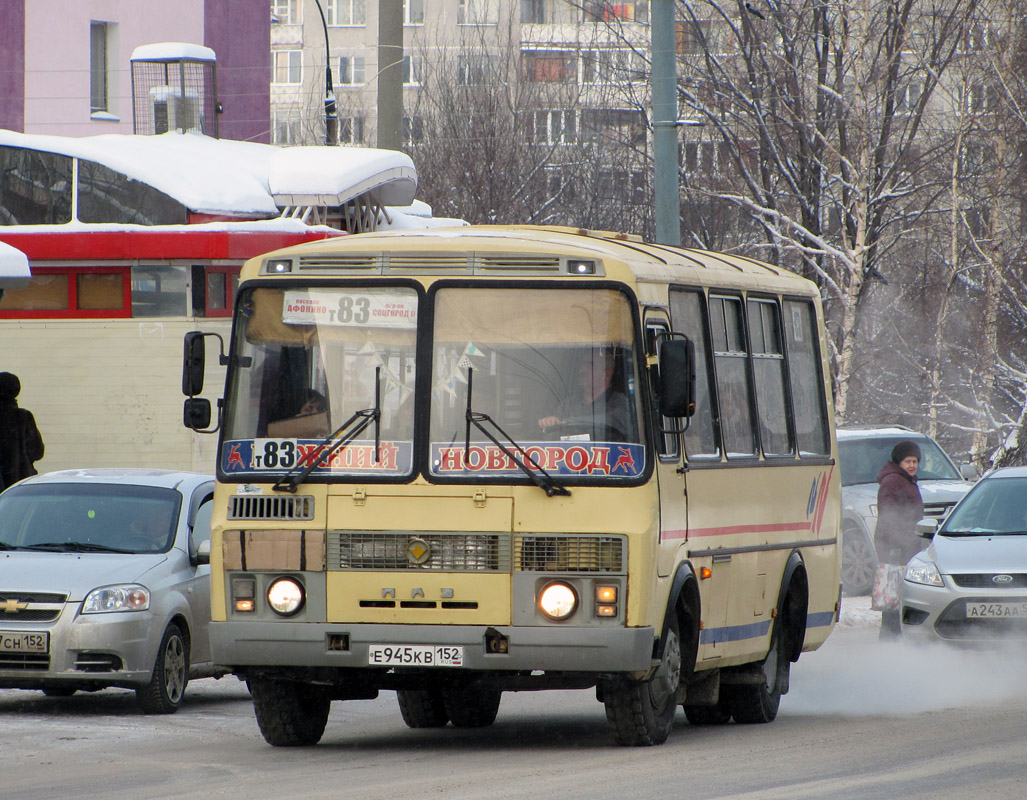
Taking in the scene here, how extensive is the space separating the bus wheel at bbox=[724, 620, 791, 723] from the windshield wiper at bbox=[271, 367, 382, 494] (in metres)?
3.40

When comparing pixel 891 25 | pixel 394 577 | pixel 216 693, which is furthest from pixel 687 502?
pixel 891 25

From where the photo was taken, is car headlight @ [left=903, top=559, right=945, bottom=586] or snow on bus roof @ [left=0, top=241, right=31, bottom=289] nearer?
car headlight @ [left=903, top=559, right=945, bottom=586]

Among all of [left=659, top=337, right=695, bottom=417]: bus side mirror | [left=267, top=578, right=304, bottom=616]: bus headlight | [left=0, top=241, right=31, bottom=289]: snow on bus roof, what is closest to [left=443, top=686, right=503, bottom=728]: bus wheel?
[left=267, top=578, right=304, bottom=616]: bus headlight

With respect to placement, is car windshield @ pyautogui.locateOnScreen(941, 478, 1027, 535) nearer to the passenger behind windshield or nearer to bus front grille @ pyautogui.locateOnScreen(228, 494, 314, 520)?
the passenger behind windshield

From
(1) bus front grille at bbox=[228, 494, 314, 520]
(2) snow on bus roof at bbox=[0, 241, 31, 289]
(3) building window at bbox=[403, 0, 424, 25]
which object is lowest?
(1) bus front grille at bbox=[228, 494, 314, 520]

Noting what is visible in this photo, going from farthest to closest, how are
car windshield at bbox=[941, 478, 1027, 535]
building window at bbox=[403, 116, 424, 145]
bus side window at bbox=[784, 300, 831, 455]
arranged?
building window at bbox=[403, 116, 424, 145] → car windshield at bbox=[941, 478, 1027, 535] → bus side window at bbox=[784, 300, 831, 455]

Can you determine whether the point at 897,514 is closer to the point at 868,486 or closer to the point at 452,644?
the point at 868,486

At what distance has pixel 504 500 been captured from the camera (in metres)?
9.30

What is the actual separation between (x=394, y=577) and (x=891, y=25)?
21.6 meters

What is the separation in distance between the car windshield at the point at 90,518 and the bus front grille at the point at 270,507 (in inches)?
124

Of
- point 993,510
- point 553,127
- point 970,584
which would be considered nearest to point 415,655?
point 970,584

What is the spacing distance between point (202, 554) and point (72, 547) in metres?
0.87

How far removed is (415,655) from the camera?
30.6ft

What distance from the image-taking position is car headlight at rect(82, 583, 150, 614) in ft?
38.7
